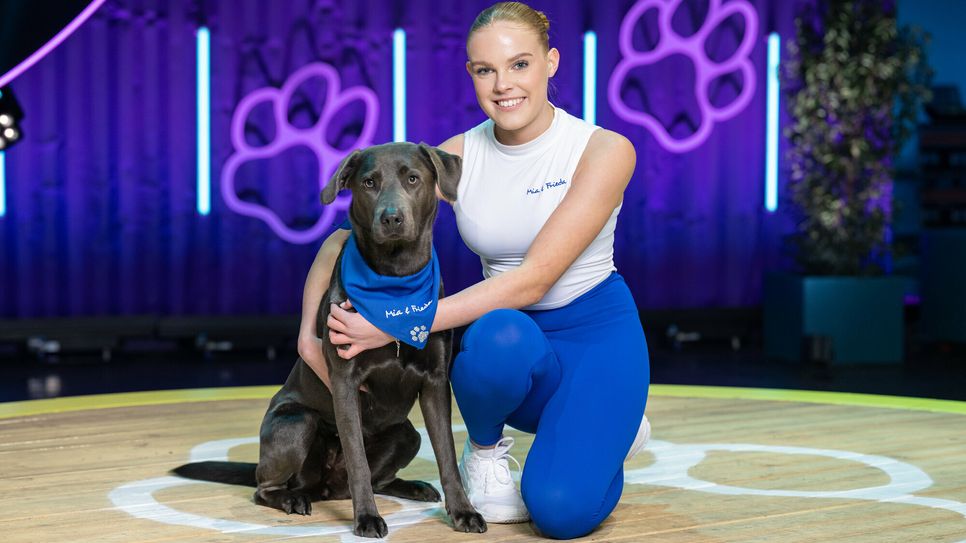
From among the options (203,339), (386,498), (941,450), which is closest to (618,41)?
(203,339)

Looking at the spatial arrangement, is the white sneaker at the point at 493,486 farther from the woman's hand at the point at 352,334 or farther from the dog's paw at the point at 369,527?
the woman's hand at the point at 352,334

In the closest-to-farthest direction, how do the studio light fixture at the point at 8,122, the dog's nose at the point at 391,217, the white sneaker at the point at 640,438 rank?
the dog's nose at the point at 391,217
the white sneaker at the point at 640,438
the studio light fixture at the point at 8,122

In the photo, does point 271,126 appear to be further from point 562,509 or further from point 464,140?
point 562,509

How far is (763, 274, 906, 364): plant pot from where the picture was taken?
6668 millimetres

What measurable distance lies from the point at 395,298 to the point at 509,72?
2.02 ft

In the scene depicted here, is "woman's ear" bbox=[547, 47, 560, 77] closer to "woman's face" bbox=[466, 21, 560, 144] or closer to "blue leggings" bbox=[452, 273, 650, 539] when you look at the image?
"woman's face" bbox=[466, 21, 560, 144]

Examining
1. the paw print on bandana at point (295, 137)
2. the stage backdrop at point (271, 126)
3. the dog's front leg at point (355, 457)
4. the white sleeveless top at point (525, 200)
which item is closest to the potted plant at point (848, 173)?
the stage backdrop at point (271, 126)

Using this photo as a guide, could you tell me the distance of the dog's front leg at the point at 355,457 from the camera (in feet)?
8.20

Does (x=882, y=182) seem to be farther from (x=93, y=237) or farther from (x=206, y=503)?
(x=206, y=503)

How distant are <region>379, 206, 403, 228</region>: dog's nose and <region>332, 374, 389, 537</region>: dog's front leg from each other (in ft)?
1.18

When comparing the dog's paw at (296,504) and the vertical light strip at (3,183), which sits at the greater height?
the vertical light strip at (3,183)

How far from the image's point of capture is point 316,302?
2785 millimetres

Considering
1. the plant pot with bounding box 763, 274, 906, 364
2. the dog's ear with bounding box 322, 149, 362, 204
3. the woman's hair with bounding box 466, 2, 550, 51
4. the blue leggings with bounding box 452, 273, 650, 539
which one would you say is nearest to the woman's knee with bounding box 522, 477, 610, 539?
the blue leggings with bounding box 452, 273, 650, 539

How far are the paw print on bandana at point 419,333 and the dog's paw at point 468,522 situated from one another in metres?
0.40
